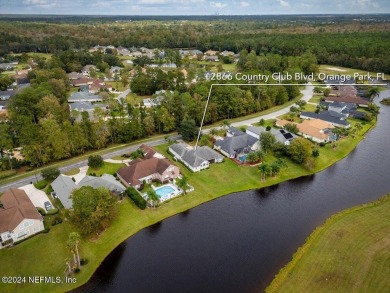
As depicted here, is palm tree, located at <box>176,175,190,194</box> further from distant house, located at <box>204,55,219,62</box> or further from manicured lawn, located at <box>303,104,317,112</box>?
distant house, located at <box>204,55,219,62</box>

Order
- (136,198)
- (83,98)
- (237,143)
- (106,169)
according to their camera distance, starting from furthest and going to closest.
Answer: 1. (83,98)
2. (237,143)
3. (106,169)
4. (136,198)

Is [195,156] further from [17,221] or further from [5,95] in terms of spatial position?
[5,95]

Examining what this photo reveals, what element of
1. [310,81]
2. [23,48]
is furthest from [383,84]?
[23,48]

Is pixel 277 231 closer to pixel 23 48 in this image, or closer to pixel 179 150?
pixel 179 150

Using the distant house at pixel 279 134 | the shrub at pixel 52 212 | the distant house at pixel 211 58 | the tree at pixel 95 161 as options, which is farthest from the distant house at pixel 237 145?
the distant house at pixel 211 58

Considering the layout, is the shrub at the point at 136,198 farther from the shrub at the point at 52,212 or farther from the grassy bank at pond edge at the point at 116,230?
the shrub at the point at 52,212

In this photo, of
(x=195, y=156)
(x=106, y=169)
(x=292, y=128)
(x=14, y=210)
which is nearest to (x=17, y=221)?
(x=14, y=210)
